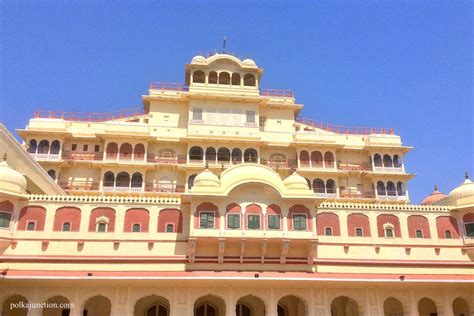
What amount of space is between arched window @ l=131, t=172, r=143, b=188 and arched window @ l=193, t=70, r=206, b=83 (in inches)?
465

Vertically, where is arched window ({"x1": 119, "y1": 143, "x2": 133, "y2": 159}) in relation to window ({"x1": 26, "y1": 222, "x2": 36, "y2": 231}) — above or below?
above

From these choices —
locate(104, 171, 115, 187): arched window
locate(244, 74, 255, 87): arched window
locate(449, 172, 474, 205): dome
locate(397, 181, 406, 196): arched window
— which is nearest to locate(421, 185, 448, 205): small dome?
locate(397, 181, 406, 196): arched window

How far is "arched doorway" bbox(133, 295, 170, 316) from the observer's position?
86.2 ft

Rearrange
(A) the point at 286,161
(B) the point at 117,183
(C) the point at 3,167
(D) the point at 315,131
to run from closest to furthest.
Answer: (C) the point at 3,167
(B) the point at 117,183
(A) the point at 286,161
(D) the point at 315,131

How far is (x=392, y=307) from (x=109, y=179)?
25.9 meters


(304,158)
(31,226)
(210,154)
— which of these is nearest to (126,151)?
(210,154)

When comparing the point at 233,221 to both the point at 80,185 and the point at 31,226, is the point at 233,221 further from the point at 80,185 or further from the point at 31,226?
the point at 80,185

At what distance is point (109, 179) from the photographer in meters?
38.0

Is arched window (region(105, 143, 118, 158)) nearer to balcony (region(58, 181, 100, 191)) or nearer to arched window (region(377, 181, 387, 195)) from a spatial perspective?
balcony (region(58, 181, 100, 191))

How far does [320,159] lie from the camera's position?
40.9 metres

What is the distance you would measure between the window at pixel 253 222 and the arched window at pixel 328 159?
17.2 metres

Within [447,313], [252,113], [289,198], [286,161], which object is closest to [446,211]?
[447,313]

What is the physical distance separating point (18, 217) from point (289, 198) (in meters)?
16.8

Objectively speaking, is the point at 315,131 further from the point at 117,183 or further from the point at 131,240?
the point at 131,240
